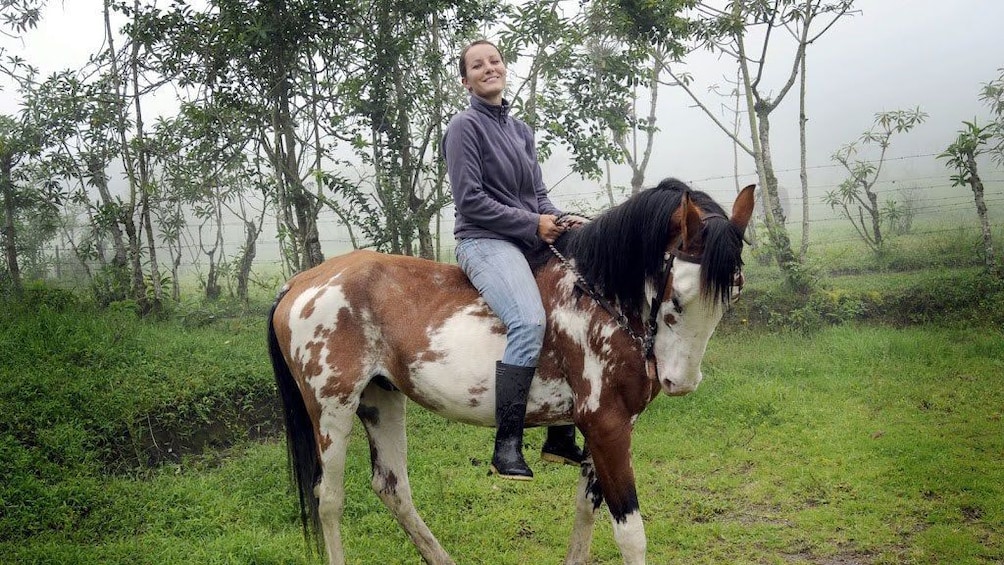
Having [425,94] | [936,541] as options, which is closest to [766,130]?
[425,94]

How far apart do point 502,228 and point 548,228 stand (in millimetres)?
184

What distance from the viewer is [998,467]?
13.0ft

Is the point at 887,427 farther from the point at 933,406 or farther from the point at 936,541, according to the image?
the point at 936,541

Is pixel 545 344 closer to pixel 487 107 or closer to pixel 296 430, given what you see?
pixel 487 107

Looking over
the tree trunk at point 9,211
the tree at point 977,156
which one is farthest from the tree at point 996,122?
the tree trunk at point 9,211

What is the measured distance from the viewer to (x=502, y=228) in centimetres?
271

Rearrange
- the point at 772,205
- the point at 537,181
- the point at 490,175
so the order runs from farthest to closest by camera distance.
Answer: the point at 772,205 < the point at 537,181 < the point at 490,175

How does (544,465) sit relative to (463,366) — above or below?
below

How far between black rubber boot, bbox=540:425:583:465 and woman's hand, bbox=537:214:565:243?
830mm

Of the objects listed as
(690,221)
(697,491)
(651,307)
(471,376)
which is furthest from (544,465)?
(690,221)

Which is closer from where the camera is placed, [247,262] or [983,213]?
[983,213]

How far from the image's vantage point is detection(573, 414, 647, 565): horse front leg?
7.88 ft

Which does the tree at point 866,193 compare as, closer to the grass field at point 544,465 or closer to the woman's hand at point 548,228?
the grass field at point 544,465

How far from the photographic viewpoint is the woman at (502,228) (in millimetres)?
2533
